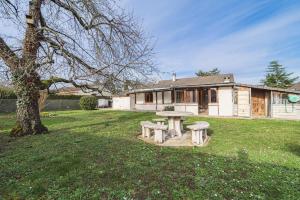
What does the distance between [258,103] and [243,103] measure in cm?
322

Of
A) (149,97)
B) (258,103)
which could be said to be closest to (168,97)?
(149,97)

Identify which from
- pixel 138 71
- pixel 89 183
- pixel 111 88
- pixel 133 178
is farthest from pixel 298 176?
pixel 111 88

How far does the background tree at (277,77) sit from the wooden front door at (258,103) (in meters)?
27.1

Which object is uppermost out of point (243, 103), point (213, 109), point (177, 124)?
point (243, 103)

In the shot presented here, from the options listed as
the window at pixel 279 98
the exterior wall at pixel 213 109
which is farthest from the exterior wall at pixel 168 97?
the window at pixel 279 98

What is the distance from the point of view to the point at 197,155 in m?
5.80

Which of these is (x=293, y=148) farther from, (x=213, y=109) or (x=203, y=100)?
(x=203, y=100)

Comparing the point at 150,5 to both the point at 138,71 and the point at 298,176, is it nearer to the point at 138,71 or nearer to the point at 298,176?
the point at 138,71

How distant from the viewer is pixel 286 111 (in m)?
18.2

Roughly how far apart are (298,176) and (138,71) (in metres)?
6.06

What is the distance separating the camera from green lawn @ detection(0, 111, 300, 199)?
11.6ft

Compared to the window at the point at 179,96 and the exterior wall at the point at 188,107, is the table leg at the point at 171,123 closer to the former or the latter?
the exterior wall at the point at 188,107

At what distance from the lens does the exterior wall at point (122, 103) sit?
102 feet

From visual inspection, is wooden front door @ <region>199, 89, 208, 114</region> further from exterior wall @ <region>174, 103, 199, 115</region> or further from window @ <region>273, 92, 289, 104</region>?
window @ <region>273, 92, 289, 104</region>
